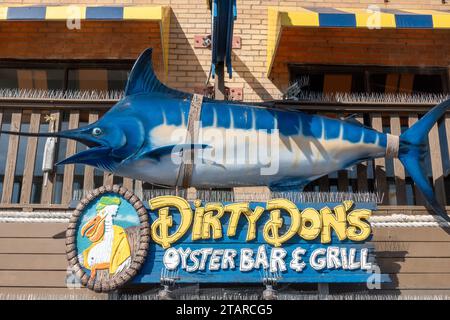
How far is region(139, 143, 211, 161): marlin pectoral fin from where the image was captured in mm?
4781

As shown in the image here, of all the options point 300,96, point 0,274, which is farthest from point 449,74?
point 0,274

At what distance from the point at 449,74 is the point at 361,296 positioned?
3.47 meters

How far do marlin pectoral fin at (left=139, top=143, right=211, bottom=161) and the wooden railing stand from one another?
25.4 inches

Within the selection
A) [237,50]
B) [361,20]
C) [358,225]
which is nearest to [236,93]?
[237,50]

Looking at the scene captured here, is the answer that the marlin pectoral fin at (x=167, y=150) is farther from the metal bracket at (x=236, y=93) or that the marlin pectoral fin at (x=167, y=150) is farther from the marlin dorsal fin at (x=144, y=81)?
the metal bracket at (x=236, y=93)

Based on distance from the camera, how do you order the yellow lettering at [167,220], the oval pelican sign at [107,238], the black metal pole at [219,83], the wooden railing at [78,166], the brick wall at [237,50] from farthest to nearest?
1. the brick wall at [237,50]
2. the black metal pole at [219,83]
3. the wooden railing at [78,166]
4. the yellow lettering at [167,220]
5. the oval pelican sign at [107,238]

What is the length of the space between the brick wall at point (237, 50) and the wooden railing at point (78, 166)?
139cm

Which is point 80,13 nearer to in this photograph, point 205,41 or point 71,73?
point 71,73

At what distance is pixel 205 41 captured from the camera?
683cm

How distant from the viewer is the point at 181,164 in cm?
485

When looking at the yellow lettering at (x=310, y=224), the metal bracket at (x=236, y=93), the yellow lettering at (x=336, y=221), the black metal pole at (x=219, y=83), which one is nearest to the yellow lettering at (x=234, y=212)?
the yellow lettering at (x=310, y=224)

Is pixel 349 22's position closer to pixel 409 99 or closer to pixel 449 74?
pixel 409 99

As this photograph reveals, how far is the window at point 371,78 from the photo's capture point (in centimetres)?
695

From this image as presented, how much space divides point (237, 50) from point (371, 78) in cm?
169
